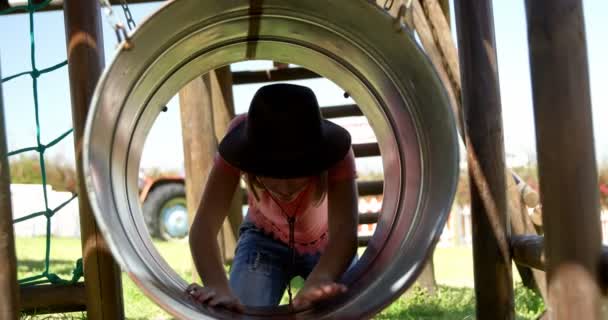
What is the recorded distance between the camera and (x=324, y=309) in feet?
7.70

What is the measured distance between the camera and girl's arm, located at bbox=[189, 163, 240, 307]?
257cm

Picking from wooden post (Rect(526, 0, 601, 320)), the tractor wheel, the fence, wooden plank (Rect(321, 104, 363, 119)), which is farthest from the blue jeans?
the tractor wheel

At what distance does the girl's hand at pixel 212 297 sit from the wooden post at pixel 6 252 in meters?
0.50

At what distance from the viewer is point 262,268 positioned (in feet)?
9.83

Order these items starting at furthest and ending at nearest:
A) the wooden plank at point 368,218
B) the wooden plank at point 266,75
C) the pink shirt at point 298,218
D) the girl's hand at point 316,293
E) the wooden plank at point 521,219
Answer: the wooden plank at point 266,75, the wooden plank at point 368,218, the wooden plank at point 521,219, the pink shirt at point 298,218, the girl's hand at point 316,293

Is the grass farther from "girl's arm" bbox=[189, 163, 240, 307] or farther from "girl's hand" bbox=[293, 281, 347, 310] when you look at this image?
"girl's arm" bbox=[189, 163, 240, 307]

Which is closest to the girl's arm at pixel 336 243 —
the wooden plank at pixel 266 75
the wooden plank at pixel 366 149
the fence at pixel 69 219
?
the wooden plank at pixel 366 149

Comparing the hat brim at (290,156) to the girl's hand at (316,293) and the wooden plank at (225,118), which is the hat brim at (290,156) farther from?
the wooden plank at (225,118)

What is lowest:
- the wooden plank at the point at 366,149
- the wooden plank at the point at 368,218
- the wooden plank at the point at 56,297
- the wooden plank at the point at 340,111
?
the wooden plank at the point at 56,297

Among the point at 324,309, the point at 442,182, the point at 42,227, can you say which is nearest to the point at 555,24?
the point at 442,182

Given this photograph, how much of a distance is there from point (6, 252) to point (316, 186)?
1.11 meters

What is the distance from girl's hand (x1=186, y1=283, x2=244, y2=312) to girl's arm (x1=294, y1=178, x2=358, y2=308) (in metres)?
0.19

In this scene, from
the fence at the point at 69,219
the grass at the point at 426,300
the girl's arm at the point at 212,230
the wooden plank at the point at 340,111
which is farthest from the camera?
the fence at the point at 69,219

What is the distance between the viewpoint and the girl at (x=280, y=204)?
7.93 feet
